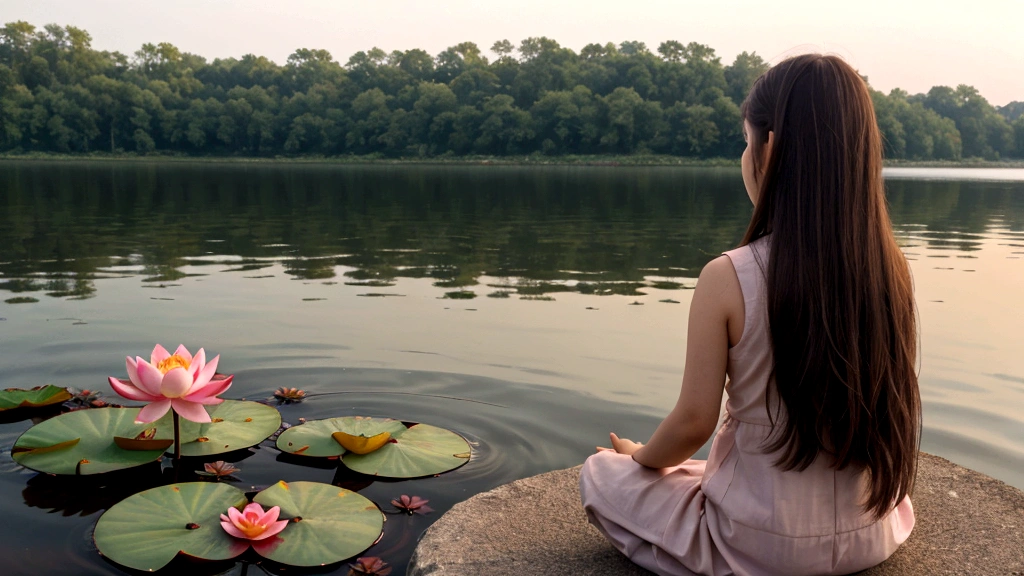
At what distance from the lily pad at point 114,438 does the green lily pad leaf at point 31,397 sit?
0.55m

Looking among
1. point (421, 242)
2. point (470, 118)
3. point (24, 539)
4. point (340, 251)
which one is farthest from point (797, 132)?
point (470, 118)

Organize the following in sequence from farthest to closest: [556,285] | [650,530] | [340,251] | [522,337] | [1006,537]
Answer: [340,251] < [556,285] < [522,337] < [1006,537] < [650,530]

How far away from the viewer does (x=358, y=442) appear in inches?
133

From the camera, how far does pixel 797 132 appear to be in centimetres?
183

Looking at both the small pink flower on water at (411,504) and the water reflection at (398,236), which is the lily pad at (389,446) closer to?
the small pink flower on water at (411,504)

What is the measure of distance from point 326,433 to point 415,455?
0.42 m

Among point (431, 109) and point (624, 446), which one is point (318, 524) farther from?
point (431, 109)

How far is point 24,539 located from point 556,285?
5951 mm

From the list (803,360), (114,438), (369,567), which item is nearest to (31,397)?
(114,438)

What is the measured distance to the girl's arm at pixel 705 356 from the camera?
73.9 inches

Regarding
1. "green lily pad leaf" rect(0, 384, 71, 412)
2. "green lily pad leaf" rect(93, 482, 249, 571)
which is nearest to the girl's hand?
"green lily pad leaf" rect(93, 482, 249, 571)

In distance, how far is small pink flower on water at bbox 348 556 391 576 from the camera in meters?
2.61

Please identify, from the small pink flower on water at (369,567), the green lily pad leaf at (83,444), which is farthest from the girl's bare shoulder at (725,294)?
the green lily pad leaf at (83,444)

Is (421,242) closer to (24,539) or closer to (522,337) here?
(522,337)
